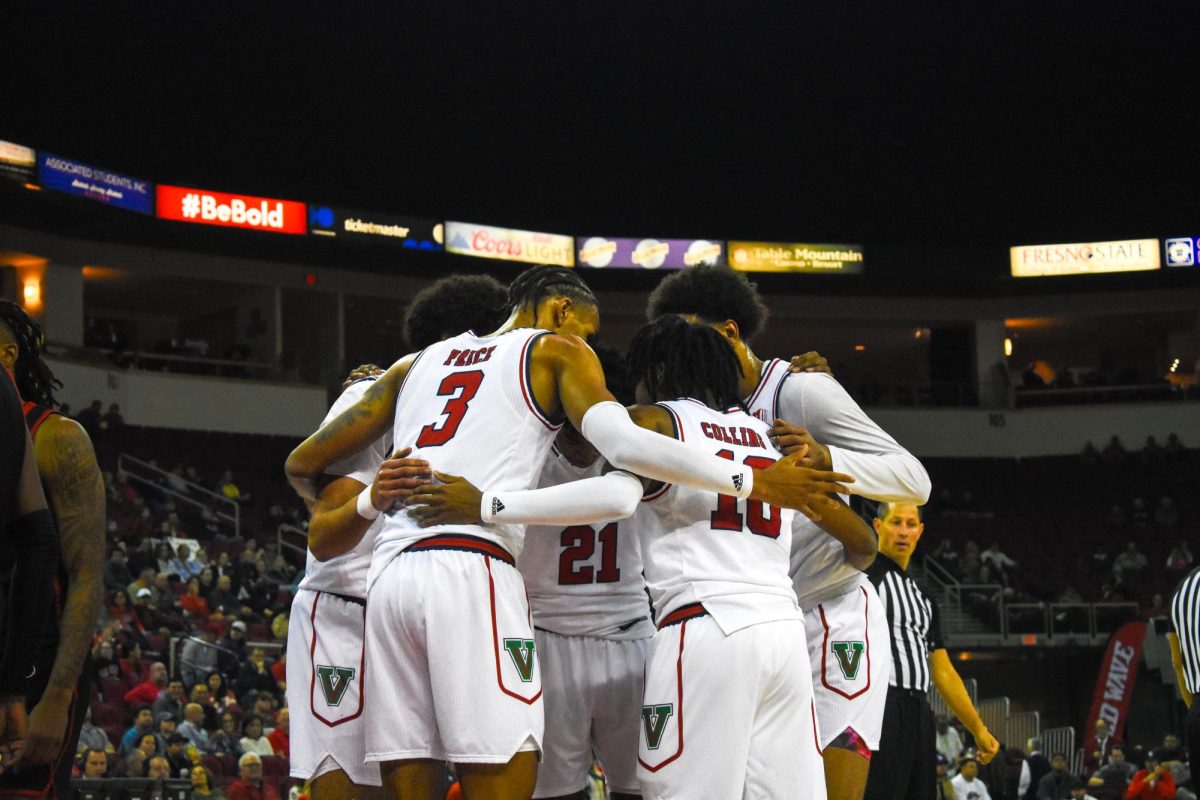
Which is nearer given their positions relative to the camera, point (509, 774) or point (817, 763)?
point (509, 774)

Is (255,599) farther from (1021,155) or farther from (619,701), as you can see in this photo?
(1021,155)

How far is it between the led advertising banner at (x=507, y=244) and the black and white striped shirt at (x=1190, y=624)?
2263 centimetres

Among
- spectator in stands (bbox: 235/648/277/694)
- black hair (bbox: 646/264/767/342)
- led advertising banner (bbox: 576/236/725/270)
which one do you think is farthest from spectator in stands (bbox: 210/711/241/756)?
led advertising banner (bbox: 576/236/725/270)

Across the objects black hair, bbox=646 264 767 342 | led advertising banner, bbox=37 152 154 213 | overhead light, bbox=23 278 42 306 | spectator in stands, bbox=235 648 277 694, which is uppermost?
led advertising banner, bbox=37 152 154 213

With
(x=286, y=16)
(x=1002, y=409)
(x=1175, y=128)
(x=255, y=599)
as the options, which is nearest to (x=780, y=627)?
(x=255, y=599)

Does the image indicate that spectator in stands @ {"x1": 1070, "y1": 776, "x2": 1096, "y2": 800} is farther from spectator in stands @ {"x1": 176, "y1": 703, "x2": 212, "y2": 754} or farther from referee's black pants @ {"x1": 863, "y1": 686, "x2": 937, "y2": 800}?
referee's black pants @ {"x1": 863, "y1": 686, "x2": 937, "y2": 800}

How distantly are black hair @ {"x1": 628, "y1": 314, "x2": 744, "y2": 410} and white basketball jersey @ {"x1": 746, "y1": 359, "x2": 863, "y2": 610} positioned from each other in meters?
0.42

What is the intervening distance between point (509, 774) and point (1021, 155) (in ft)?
→ 101

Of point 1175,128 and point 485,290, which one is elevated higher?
point 1175,128

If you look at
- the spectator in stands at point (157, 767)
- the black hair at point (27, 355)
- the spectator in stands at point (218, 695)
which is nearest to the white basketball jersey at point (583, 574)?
the black hair at point (27, 355)

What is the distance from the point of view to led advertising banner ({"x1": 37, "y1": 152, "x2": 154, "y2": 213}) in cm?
2417

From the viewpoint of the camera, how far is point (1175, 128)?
31922 millimetres

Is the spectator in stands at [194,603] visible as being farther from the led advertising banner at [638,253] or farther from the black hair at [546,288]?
the led advertising banner at [638,253]

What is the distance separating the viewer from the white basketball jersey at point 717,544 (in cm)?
414
